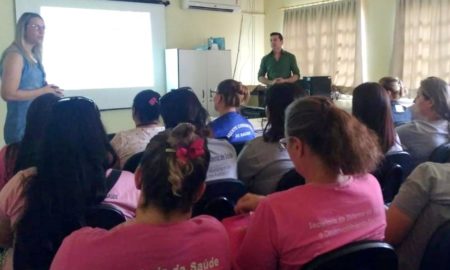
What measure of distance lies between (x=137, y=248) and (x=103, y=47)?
566 cm

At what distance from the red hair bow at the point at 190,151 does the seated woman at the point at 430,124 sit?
80.8 inches

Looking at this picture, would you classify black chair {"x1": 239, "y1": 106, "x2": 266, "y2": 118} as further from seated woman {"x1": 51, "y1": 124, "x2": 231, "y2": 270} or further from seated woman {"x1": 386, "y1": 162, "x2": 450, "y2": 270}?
seated woman {"x1": 51, "y1": 124, "x2": 231, "y2": 270}

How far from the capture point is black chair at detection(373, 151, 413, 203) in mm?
2420

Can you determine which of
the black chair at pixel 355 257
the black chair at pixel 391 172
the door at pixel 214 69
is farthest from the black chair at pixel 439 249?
the door at pixel 214 69

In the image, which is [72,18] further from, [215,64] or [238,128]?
[238,128]

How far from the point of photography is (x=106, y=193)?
64.8 inches

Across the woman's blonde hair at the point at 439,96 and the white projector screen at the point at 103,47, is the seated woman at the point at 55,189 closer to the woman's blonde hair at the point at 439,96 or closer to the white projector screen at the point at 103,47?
the woman's blonde hair at the point at 439,96

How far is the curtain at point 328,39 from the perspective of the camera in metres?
6.64

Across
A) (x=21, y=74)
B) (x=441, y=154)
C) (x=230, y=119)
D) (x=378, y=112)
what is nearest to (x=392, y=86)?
(x=441, y=154)

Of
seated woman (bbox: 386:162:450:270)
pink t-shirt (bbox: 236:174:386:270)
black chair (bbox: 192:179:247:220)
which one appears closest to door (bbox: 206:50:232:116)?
black chair (bbox: 192:179:247:220)

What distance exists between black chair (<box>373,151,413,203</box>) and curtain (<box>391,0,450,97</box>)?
3715 mm

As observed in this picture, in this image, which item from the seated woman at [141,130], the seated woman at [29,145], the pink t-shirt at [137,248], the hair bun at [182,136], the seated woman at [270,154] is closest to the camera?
the pink t-shirt at [137,248]

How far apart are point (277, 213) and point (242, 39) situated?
6976 mm

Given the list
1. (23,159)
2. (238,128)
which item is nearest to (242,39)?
(238,128)
